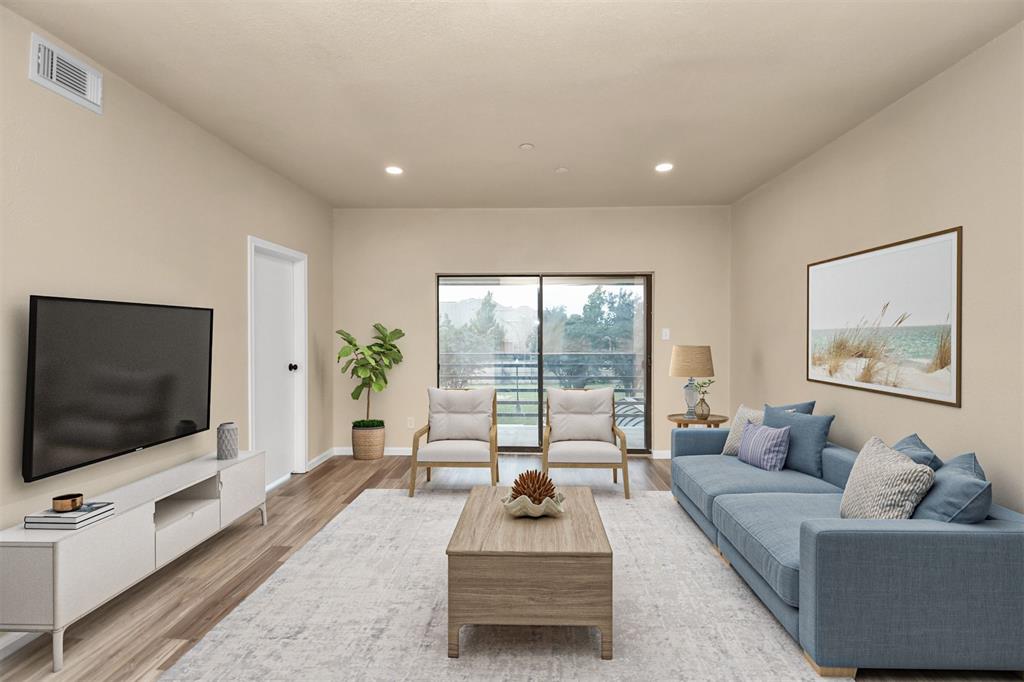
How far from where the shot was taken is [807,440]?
388 centimetres

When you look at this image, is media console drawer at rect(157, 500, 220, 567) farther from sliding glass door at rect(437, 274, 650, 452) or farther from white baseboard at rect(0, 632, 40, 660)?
sliding glass door at rect(437, 274, 650, 452)

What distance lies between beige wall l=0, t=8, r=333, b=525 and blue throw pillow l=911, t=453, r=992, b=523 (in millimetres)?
3912

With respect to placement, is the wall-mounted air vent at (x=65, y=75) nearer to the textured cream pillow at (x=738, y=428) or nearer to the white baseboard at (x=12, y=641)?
the white baseboard at (x=12, y=641)

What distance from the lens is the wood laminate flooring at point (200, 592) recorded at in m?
2.37

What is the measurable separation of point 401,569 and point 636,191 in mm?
4126

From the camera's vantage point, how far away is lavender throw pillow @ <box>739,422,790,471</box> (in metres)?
3.94

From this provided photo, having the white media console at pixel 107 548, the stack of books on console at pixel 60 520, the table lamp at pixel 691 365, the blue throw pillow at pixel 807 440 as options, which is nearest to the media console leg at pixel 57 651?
the white media console at pixel 107 548

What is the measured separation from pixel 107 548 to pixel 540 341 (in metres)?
4.71

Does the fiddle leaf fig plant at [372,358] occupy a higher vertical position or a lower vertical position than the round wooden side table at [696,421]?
higher

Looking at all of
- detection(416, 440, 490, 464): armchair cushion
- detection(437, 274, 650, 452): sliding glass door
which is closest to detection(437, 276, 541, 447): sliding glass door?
detection(437, 274, 650, 452): sliding glass door

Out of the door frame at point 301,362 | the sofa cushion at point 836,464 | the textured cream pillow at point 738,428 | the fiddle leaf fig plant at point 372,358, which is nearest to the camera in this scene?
the sofa cushion at point 836,464

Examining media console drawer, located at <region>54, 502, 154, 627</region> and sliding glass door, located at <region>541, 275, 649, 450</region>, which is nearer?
media console drawer, located at <region>54, 502, 154, 627</region>

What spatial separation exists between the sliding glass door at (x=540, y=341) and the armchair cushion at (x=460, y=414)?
51.7 inches

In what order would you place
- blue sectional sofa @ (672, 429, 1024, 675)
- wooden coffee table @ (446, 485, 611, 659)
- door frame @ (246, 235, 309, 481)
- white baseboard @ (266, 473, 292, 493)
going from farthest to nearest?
1. door frame @ (246, 235, 309, 481)
2. white baseboard @ (266, 473, 292, 493)
3. wooden coffee table @ (446, 485, 611, 659)
4. blue sectional sofa @ (672, 429, 1024, 675)
